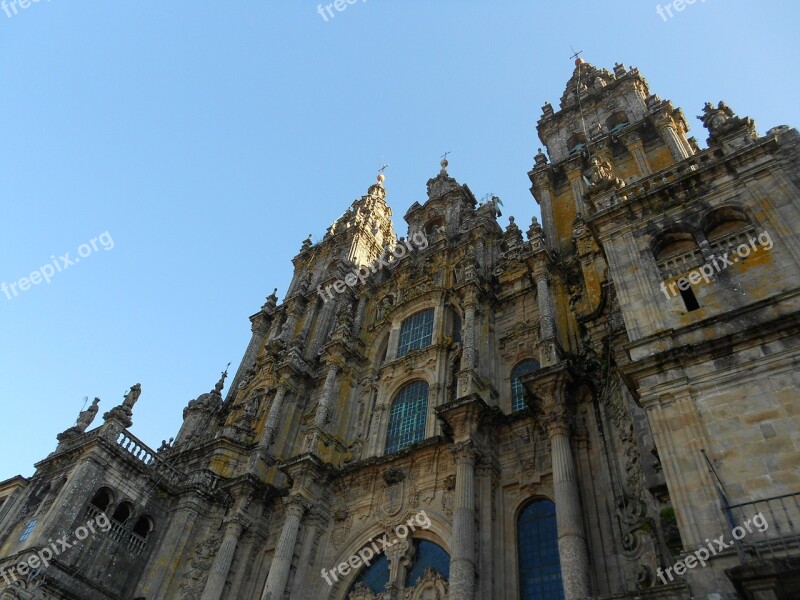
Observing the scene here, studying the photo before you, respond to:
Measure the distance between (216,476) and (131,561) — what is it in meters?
4.01

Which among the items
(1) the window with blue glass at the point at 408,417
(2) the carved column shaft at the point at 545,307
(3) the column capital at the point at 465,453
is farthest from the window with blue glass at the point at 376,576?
(2) the carved column shaft at the point at 545,307

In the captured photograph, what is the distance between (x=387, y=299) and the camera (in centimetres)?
2930

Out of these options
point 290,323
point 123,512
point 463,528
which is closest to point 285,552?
point 463,528

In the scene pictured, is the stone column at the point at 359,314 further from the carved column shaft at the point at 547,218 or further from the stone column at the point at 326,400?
the carved column shaft at the point at 547,218

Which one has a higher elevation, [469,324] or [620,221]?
[469,324]

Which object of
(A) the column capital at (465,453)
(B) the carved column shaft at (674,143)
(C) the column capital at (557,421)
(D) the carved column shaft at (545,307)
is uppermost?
(B) the carved column shaft at (674,143)

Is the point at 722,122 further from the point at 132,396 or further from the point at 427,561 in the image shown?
the point at 132,396

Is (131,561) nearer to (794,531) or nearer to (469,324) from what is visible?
(469,324)

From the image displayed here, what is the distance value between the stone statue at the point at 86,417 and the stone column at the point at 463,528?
1465 centimetres

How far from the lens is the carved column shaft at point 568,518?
522 inches

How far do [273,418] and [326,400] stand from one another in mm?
2483

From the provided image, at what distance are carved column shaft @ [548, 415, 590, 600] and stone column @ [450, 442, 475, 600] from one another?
2.23 metres

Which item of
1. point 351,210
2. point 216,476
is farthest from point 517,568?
point 351,210

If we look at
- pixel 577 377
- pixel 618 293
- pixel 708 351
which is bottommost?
pixel 708 351
